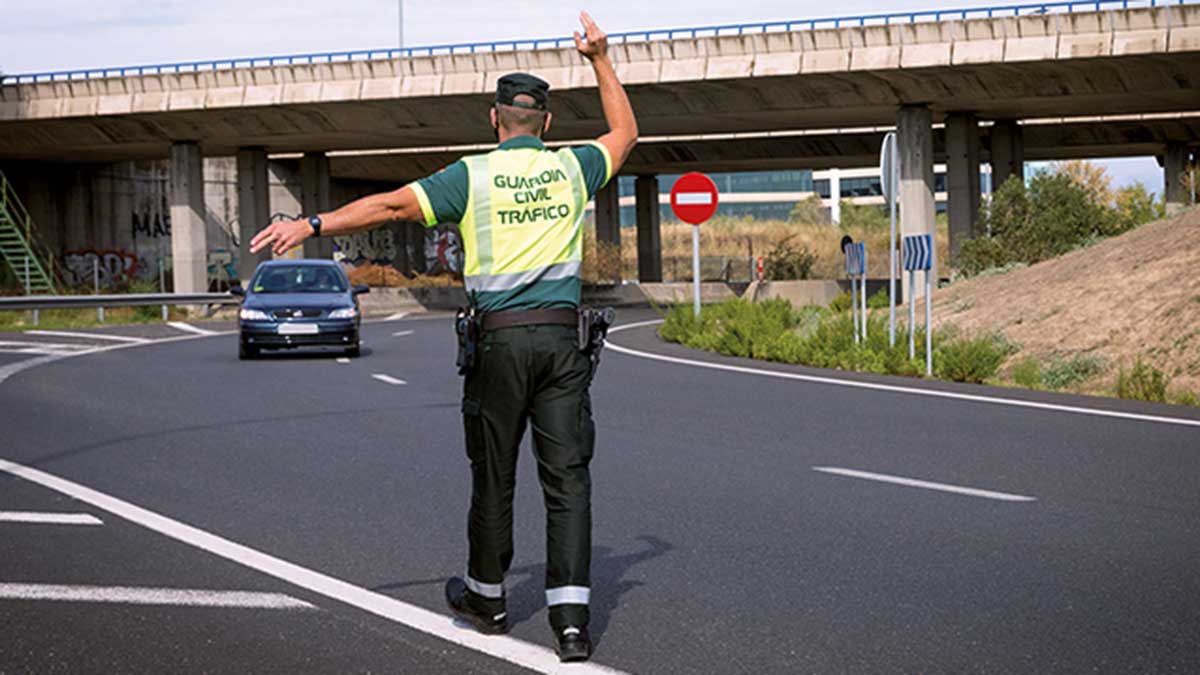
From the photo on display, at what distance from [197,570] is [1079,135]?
5298 centimetres

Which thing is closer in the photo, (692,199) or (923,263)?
(923,263)

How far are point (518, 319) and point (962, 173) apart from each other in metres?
41.3

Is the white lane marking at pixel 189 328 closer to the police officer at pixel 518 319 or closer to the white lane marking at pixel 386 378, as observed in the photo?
the white lane marking at pixel 386 378

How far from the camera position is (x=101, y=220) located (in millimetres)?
58812

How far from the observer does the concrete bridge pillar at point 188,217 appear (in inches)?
1978

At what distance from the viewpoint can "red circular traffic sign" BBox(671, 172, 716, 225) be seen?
28.5m

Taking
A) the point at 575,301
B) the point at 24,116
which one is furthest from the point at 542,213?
the point at 24,116

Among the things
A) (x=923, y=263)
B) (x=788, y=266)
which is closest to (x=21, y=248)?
(x=788, y=266)

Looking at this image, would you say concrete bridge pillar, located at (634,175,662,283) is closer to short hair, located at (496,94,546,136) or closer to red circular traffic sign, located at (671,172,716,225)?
red circular traffic sign, located at (671,172,716,225)

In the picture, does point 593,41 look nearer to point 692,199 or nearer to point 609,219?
point 692,199

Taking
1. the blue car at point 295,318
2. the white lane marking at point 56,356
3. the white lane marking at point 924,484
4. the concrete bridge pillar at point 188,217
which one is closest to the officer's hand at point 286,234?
the white lane marking at point 924,484

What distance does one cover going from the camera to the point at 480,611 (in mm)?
6168

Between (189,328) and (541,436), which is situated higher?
(541,436)

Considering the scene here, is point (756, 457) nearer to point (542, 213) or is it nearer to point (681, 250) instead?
point (542, 213)
